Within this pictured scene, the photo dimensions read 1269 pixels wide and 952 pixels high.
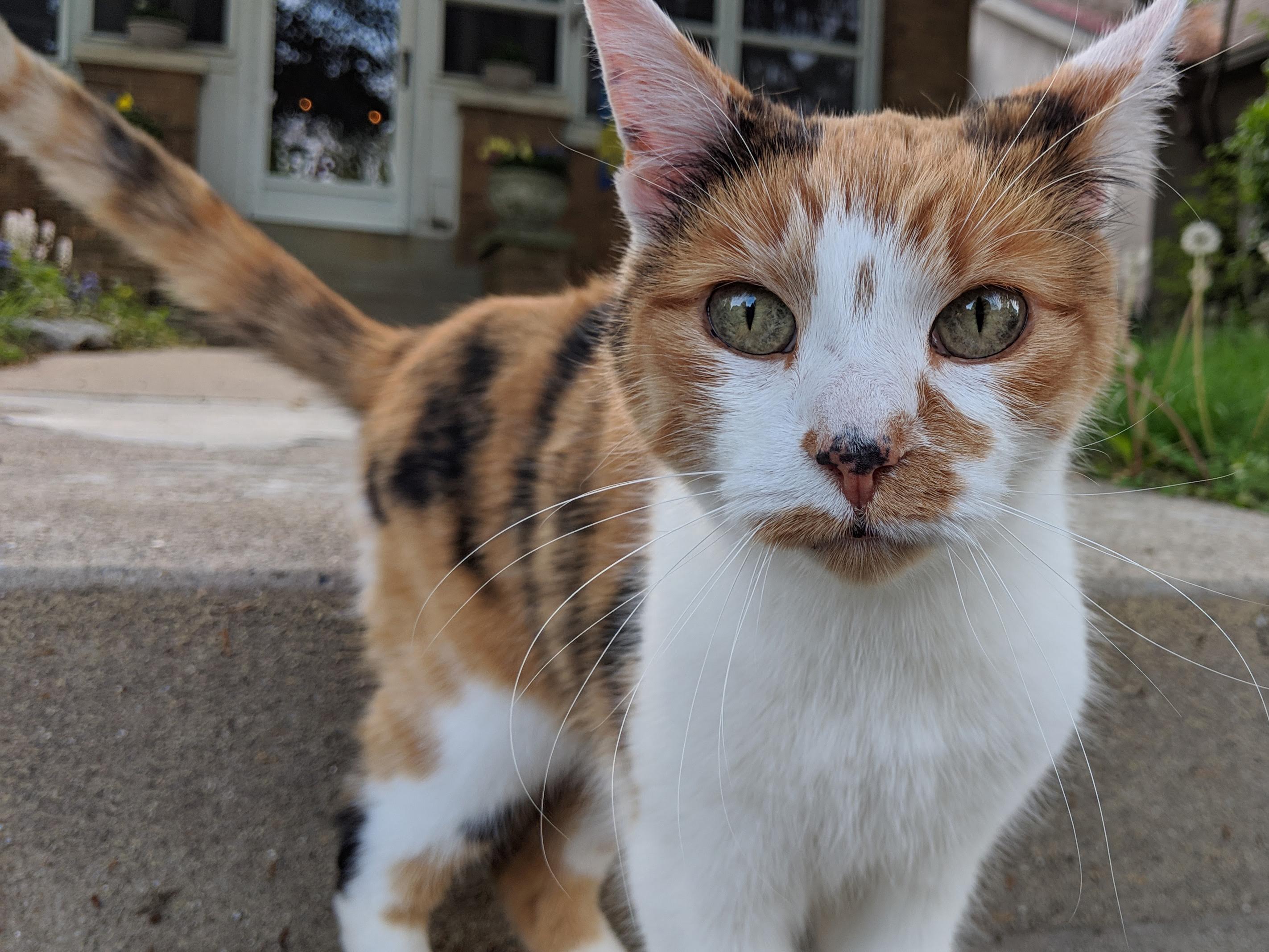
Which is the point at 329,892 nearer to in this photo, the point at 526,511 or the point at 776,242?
the point at 526,511

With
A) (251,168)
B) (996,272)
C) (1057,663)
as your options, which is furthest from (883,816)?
(251,168)

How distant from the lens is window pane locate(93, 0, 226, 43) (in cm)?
621

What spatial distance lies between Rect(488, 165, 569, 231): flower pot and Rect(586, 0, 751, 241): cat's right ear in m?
5.25

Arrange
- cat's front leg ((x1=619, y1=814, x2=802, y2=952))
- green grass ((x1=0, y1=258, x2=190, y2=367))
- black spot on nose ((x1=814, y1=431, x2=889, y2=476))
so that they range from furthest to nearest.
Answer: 1. green grass ((x1=0, y1=258, x2=190, y2=367))
2. cat's front leg ((x1=619, y1=814, x2=802, y2=952))
3. black spot on nose ((x1=814, y1=431, x2=889, y2=476))

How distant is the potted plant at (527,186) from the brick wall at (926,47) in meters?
2.69

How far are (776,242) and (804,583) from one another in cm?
34

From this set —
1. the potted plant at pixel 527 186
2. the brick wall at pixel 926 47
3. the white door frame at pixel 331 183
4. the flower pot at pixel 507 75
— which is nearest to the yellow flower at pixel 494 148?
the potted plant at pixel 527 186

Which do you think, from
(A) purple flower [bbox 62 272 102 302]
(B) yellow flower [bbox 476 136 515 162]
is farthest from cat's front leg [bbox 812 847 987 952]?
(B) yellow flower [bbox 476 136 515 162]

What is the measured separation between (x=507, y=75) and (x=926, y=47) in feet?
10.3

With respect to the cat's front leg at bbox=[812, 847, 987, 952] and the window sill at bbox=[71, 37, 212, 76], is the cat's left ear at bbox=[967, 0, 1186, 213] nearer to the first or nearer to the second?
the cat's front leg at bbox=[812, 847, 987, 952]

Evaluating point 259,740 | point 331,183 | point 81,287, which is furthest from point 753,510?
point 331,183

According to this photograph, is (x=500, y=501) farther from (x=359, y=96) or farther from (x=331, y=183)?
(x=359, y=96)

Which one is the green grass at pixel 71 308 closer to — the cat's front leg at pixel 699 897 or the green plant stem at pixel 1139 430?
the green plant stem at pixel 1139 430

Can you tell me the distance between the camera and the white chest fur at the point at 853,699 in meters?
→ 0.99
